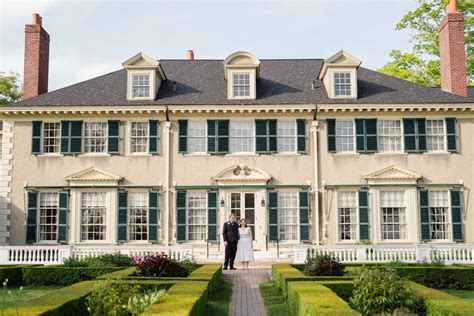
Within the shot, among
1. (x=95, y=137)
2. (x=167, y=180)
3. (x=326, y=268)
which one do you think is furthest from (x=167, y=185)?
(x=326, y=268)

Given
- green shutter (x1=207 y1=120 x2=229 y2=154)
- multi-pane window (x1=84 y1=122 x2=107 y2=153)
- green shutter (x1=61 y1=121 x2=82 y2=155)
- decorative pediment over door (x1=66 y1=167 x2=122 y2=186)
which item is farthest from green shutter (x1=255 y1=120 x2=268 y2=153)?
green shutter (x1=61 y1=121 x2=82 y2=155)

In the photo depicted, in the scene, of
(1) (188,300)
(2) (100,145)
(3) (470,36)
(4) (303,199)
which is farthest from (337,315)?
(3) (470,36)

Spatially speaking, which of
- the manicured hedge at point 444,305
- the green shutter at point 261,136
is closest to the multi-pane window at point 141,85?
the green shutter at point 261,136

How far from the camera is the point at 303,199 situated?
24562mm

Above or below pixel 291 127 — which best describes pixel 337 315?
below

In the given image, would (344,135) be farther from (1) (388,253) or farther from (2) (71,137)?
(2) (71,137)

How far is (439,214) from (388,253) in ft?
17.2

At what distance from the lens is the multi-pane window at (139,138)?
2522 centimetres

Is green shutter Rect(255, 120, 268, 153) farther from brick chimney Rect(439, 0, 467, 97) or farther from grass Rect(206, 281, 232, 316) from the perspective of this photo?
grass Rect(206, 281, 232, 316)

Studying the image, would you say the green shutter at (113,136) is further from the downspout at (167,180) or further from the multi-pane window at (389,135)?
the multi-pane window at (389,135)

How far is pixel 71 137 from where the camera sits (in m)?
25.0

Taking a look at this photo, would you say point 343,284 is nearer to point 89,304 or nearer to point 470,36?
point 89,304

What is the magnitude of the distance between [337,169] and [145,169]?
8398mm

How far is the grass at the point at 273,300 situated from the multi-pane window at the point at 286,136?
378 inches
